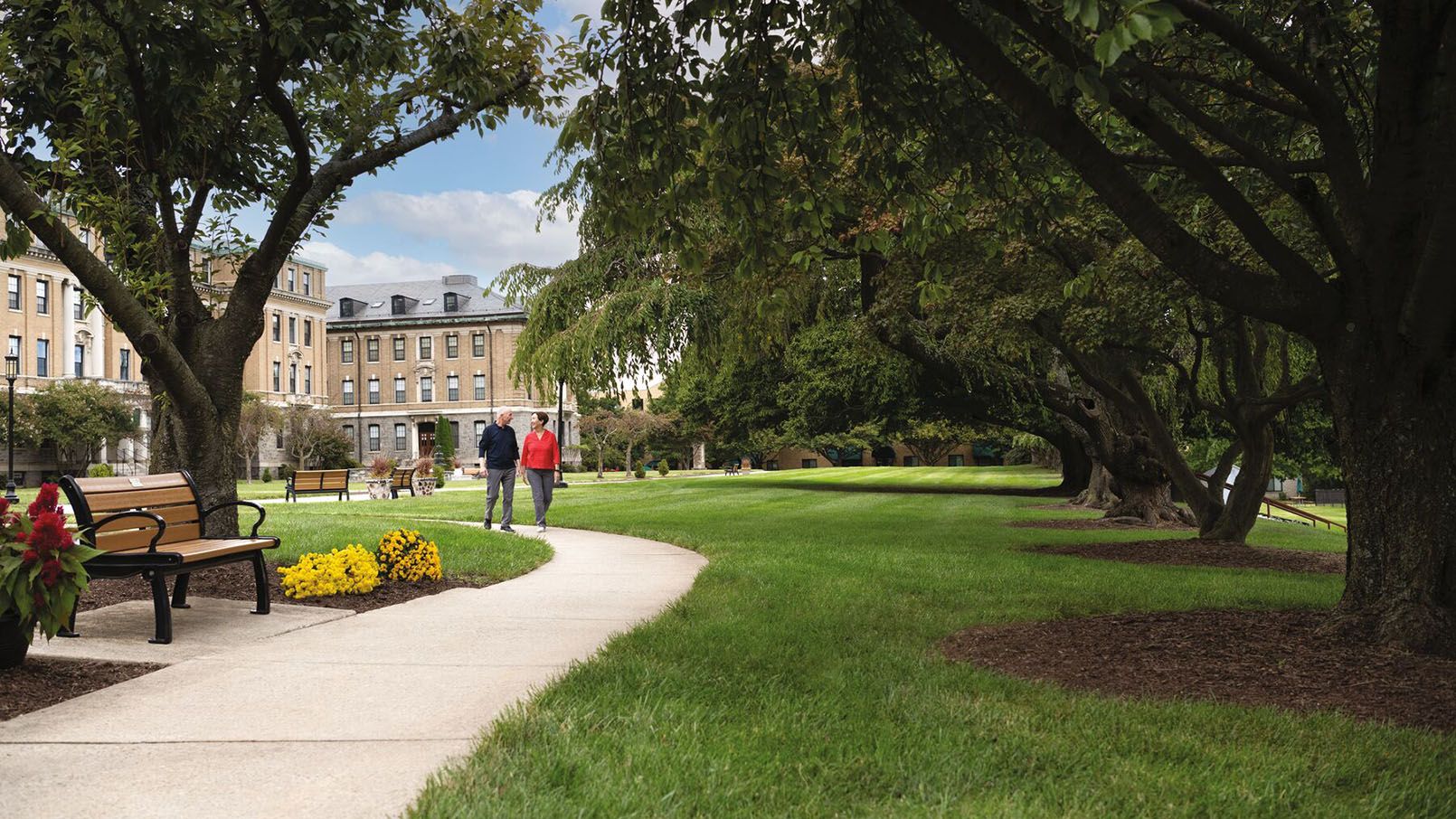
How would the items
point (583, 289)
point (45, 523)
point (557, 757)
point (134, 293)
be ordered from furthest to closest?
1. point (583, 289)
2. point (134, 293)
3. point (45, 523)
4. point (557, 757)

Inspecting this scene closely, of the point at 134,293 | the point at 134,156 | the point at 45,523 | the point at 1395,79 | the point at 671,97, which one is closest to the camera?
the point at 45,523

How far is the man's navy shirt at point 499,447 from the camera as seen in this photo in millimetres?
14906

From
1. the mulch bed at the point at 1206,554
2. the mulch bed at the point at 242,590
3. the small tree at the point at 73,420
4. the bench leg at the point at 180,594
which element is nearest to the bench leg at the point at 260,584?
the mulch bed at the point at 242,590

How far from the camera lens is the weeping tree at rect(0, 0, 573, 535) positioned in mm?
7660

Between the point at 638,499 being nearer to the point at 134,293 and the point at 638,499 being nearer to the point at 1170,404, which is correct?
the point at 1170,404

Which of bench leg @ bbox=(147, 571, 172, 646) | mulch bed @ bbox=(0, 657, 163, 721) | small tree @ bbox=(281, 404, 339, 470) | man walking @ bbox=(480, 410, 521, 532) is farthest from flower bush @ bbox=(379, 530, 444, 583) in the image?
small tree @ bbox=(281, 404, 339, 470)

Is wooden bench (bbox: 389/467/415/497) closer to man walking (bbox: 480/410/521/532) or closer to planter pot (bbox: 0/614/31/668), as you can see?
man walking (bbox: 480/410/521/532)

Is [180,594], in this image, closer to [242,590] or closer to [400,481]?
[242,590]

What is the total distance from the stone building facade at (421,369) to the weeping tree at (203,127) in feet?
221

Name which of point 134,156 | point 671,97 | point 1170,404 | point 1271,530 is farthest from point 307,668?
point 1170,404

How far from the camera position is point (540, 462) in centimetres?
1503

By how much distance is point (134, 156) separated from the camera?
925cm

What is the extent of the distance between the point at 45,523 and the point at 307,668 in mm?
1500

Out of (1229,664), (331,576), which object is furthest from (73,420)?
(1229,664)
